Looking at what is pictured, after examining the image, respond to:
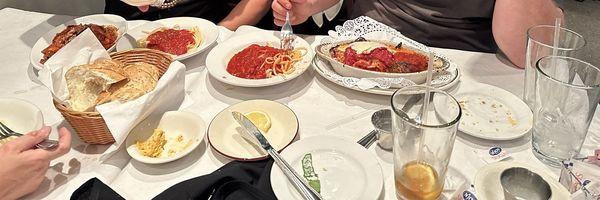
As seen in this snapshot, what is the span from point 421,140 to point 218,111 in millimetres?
537

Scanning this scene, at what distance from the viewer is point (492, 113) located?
111 cm

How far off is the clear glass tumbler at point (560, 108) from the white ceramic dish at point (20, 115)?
105 cm

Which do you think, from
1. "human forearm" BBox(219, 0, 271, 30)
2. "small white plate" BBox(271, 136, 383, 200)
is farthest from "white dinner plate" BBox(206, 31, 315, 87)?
"human forearm" BBox(219, 0, 271, 30)

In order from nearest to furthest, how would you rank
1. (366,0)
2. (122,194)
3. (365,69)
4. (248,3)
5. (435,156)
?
(435,156)
(122,194)
(365,69)
(366,0)
(248,3)

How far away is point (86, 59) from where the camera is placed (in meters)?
1.16

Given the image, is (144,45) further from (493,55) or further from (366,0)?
Result: (493,55)

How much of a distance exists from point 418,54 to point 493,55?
0.78 ft

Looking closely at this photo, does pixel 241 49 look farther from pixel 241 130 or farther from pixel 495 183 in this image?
pixel 495 183

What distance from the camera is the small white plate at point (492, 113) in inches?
41.1

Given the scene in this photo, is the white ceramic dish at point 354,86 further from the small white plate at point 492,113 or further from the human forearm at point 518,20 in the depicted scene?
the human forearm at point 518,20

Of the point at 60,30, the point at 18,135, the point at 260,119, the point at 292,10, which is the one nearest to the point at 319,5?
the point at 292,10

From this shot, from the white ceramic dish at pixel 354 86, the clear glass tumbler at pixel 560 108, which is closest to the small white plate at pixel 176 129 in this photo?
the white ceramic dish at pixel 354 86

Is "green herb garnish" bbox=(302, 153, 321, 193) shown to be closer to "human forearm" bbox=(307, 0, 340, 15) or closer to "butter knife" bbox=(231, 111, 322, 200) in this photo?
"butter knife" bbox=(231, 111, 322, 200)

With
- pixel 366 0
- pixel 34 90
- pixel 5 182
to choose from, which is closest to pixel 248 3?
pixel 366 0
